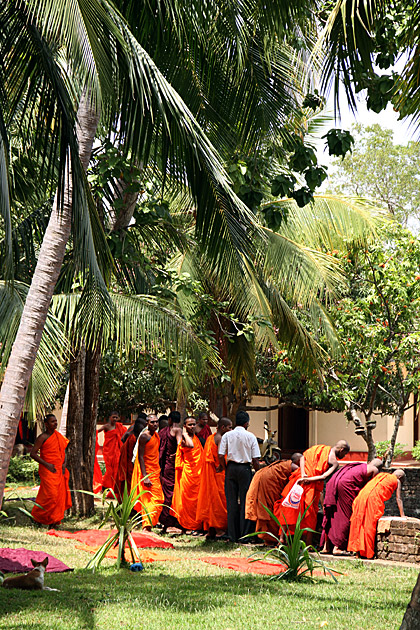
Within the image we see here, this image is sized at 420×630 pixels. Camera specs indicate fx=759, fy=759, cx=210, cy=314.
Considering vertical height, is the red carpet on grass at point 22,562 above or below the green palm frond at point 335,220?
below

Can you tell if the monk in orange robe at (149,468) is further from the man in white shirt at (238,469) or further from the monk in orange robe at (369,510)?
the monk in orange robe at (369,510)

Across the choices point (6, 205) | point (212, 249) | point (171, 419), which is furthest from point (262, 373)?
point (6, 205)

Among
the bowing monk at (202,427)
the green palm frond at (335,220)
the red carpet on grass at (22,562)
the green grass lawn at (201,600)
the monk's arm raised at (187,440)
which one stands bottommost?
the green grass lawn at (201,600)

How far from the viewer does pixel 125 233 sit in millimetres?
10133

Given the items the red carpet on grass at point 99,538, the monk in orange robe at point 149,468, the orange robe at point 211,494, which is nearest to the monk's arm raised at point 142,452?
the monk in orange robe at point 149,468

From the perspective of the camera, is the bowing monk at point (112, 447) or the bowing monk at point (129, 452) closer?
the bowing monk at point (129, 452)

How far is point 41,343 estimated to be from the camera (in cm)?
789

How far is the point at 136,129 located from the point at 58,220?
40.0 inches

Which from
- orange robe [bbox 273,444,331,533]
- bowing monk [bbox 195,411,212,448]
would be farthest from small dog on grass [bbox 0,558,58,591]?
bowing monk [bbox 195,411,212,448]

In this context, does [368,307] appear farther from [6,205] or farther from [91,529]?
[6,205]

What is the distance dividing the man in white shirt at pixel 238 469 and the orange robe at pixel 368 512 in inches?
57.2

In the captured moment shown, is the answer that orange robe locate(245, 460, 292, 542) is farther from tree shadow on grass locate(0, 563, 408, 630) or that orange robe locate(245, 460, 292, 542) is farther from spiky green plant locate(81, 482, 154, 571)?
spiky green plant locate(81, 482, 154, 571)

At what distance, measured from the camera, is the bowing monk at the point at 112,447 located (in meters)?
14.3

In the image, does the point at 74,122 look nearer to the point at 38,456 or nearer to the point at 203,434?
the point at 38,456
